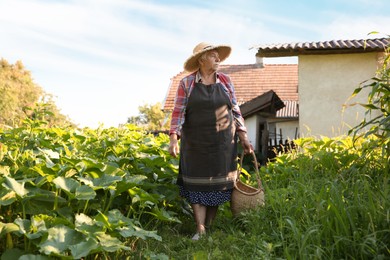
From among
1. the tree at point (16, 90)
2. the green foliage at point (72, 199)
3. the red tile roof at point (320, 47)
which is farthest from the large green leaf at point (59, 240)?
the tree at point (16, 90)

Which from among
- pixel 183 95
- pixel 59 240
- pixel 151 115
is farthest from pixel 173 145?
pixel 151 115

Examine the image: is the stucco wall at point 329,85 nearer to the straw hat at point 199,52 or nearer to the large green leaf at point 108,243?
the straw hat at point 199,52

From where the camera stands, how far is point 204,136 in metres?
4.48

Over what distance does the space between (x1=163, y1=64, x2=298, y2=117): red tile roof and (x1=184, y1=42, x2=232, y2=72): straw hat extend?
16.0 meters

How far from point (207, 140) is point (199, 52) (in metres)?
0.77

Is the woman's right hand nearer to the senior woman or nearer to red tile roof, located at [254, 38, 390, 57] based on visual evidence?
the senior woman

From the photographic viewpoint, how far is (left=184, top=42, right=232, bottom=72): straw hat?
4.62 metres

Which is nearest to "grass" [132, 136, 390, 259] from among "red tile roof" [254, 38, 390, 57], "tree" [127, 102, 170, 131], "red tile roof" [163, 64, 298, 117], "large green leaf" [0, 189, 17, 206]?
"large green leaf" [0, 189, 17, 206]

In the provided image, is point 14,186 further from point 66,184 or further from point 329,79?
point 329,79

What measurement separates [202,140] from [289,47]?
Result: 27.5 ft

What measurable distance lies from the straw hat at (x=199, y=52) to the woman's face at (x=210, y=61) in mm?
48

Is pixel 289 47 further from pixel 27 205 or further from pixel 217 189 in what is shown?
pixel 27 205

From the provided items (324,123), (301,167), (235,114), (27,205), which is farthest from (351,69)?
(27,205)

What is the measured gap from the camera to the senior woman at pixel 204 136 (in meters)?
4.50
